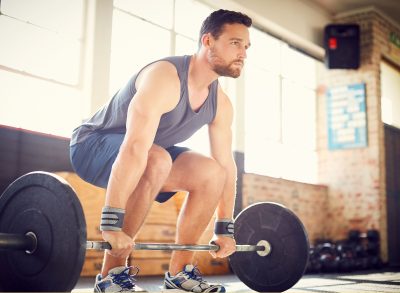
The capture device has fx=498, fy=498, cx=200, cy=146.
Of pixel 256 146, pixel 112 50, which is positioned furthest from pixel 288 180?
pixel 112 50

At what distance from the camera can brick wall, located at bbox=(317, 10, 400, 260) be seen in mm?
6070

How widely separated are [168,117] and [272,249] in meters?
0.82

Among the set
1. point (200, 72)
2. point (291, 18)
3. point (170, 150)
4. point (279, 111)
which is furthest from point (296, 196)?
point (200, 72)

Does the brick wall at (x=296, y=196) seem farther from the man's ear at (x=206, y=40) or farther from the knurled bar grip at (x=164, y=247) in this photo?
the man's ear at (x=206, y=40)

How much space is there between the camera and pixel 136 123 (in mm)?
1510

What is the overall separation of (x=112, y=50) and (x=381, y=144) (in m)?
3.74

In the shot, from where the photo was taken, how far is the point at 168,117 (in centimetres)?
172

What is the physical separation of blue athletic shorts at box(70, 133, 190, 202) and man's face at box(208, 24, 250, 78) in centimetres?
42

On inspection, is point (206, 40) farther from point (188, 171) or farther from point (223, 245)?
point (223, 245)

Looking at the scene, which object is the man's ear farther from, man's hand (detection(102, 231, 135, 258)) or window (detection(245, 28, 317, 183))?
window (detection(245, 28, 317, 183))

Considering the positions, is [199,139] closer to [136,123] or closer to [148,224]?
[148,224]

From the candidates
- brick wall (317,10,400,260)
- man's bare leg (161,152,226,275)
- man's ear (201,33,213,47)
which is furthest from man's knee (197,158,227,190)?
brick wall (317,10,400,260)

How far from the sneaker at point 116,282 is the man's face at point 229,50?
757 mm

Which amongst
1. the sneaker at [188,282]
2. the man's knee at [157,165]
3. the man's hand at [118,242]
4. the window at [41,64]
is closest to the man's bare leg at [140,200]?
the man's knee at [157,165]
